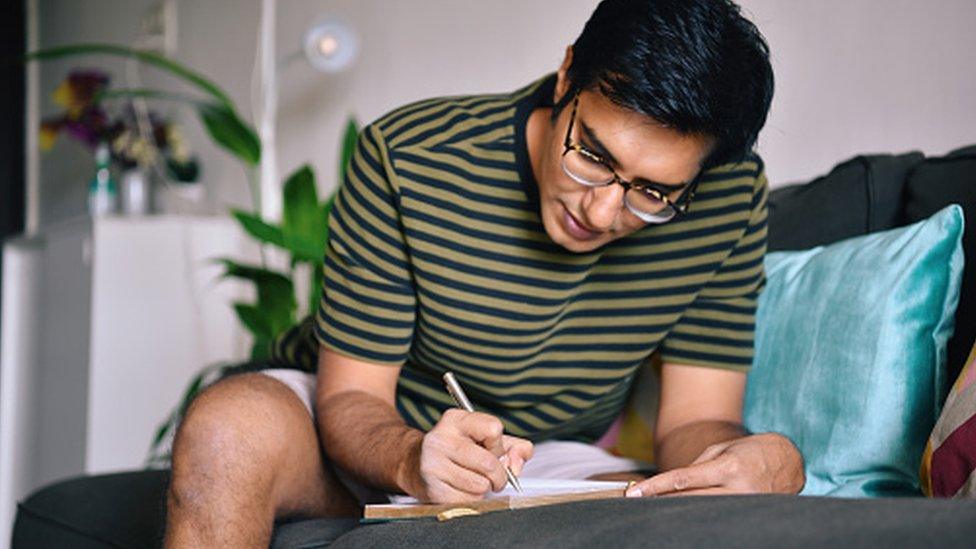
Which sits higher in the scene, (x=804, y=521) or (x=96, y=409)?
(x=804, y=521)

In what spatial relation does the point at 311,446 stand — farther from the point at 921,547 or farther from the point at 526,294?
the point at 921,547

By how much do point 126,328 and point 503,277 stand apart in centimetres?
210

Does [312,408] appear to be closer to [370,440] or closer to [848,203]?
[370,440]

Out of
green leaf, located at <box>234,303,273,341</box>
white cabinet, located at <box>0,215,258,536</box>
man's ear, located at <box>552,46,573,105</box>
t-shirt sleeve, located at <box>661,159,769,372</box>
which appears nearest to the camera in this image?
man's ear, located at <box>552,46,573,105</box>

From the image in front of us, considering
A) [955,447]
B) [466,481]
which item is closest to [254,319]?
[466,481]

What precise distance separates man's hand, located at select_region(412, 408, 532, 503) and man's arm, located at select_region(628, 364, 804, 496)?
0.13 meters

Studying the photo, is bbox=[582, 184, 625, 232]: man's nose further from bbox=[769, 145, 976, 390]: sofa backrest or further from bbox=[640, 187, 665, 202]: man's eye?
bbox=[769, 145, 976, 390]: sofa backrest

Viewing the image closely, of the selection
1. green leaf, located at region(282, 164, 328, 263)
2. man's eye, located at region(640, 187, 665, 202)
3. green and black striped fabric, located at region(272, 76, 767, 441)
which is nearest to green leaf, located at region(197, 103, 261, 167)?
green leaf, located at region(282, 164, 328, 263)

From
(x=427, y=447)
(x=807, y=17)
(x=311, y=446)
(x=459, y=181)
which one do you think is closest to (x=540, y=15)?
(x=807, y=17)

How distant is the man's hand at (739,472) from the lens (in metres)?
1.26

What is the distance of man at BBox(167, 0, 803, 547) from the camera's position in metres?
1.34

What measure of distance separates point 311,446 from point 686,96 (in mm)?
603

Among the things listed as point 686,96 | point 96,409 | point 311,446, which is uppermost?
point 686,96

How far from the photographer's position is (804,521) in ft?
2.69
